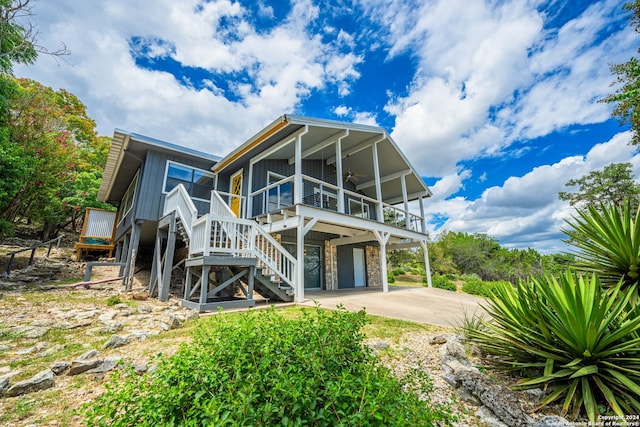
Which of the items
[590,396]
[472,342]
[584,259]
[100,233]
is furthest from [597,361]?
[100,233]

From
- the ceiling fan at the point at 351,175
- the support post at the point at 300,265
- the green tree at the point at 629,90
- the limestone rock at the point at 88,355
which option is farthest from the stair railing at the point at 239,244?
the green tree at the point at 629,90

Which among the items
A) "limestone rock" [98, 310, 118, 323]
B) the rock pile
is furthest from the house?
the rock pile

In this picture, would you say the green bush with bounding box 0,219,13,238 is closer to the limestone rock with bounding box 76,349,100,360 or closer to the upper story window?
the upper story window

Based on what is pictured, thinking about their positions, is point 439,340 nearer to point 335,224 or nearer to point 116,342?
point 116,342

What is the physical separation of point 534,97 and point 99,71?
16.6m

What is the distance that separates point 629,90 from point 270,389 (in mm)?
15206

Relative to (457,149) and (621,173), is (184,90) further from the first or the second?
(621,173)

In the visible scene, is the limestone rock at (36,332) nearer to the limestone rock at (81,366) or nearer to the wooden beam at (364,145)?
the limestone rock at (81,366)

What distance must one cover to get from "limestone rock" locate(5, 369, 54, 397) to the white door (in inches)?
462

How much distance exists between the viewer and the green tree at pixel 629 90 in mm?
9148

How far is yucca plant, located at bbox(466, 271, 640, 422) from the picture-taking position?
191cm

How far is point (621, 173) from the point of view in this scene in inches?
677

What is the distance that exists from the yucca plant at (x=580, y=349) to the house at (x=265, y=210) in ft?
17.0

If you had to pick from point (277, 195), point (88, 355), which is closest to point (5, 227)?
point (277, 195)
